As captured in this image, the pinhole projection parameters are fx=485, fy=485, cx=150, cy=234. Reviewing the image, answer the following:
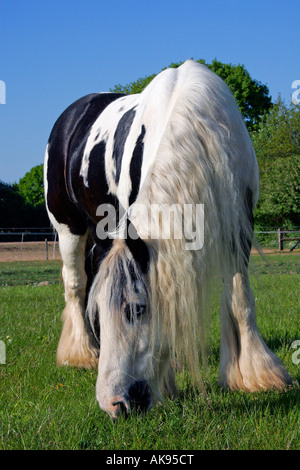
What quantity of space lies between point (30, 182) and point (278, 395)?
178ft

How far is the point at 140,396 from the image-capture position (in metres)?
2.31

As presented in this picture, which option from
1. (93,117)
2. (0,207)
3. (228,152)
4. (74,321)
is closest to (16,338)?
(74,321)

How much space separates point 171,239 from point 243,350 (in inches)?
47.5

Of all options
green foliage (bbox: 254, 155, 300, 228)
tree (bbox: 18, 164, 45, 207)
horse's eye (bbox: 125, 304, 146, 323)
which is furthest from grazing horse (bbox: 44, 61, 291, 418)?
tree (bbox: 18, 164, 45, 207)

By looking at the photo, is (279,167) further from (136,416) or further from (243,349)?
(136,416)

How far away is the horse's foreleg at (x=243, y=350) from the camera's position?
3.05 m

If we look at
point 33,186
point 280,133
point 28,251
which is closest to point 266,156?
point 280,133

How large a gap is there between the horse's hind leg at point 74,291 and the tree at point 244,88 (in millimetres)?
29152

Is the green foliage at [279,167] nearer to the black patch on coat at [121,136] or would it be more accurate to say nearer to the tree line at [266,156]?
the tree line at [266,156]

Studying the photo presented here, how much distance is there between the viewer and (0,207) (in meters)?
34.9

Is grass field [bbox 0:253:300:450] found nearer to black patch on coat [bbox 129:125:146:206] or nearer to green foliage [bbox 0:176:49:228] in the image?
black patch on coat [bbox 129:125:146:206]

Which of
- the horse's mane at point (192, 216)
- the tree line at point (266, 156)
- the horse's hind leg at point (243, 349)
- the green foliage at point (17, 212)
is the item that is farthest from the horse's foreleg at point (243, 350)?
the green foliage at point (17, 212)
